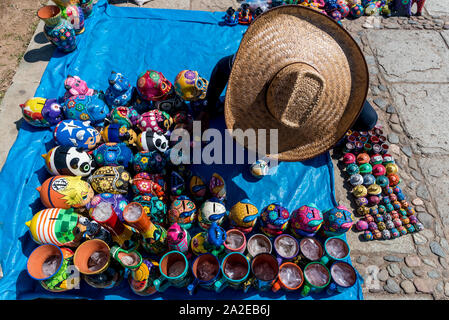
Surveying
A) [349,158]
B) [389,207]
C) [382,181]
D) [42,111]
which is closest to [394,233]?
[389,207]

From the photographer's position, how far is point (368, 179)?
4.06m

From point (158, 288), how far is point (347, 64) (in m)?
3.12

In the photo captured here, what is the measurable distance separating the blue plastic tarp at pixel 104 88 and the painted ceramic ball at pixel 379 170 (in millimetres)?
635

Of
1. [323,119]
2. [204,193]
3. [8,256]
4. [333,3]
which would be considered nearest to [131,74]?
[204,193]

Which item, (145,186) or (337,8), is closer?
(145,186)

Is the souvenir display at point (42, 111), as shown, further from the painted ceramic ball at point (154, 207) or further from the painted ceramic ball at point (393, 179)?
the painted ceramic ball at point (393, 179)

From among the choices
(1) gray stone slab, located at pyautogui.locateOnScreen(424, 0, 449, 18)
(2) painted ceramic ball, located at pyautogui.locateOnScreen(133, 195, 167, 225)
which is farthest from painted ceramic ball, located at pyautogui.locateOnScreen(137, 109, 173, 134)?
(1) gray stone slab, located at pyautogui.locateOnScreen(424, 0, 449, 18)

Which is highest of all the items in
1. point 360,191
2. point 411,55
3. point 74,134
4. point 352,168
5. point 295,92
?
point 295,92

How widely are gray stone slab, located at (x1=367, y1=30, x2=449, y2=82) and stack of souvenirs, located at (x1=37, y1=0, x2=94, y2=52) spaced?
604 cm

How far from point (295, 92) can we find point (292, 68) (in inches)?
8.6

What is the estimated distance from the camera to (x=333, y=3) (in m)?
6.02

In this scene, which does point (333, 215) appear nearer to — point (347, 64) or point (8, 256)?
point (347, 64)

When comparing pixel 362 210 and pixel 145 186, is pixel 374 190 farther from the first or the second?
pixel 145 186

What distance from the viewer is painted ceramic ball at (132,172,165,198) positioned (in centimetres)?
349
